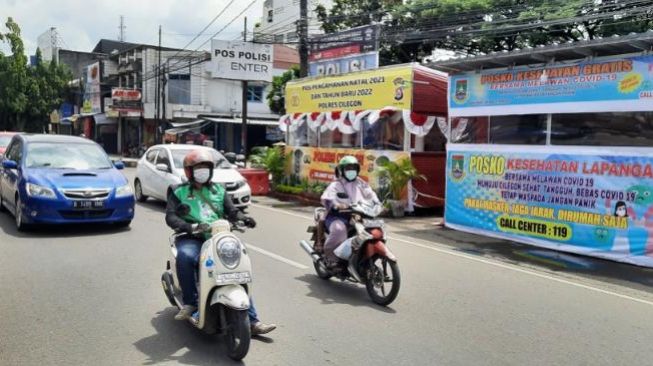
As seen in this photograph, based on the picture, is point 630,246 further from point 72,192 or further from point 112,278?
point 72,192

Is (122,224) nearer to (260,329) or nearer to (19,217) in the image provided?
(19,217)

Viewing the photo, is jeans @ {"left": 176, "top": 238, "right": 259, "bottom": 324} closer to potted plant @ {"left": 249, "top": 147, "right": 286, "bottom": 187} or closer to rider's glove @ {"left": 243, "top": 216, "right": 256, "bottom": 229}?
rider's glove @ {"left": 243, "top": 216, "right": 256, "bottom": 229}

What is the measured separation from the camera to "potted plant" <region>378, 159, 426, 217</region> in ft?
46.8

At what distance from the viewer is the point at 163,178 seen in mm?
13695

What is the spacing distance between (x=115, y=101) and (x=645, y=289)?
124 feet

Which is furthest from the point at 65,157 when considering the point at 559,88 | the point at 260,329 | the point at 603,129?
the point at 603,129

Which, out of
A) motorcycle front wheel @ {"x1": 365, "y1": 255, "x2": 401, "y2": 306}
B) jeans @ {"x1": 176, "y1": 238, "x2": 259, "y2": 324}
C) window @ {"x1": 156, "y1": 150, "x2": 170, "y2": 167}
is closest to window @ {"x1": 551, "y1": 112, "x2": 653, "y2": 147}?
motorcycle front wheel @ {"x1": 365, "y1": 255, "x2": 401, "y2": 306}

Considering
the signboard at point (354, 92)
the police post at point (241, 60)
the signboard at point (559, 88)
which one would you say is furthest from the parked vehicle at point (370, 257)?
the police post at point (241, 60)

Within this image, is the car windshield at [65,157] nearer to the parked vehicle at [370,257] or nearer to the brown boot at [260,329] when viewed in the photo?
the parked vehicle at [370,257]

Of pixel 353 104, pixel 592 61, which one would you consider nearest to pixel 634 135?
pixel 592 61

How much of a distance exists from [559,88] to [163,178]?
8.79 m

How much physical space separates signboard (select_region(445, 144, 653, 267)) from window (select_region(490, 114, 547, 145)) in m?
0.51

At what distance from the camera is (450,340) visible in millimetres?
5051

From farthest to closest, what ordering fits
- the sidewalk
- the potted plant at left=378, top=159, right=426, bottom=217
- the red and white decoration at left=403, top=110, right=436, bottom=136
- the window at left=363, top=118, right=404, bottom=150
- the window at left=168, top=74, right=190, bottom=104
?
the window at left=168, top=74, right=190, bottom=104
the window at left=363, top=118, right=404, bottom=150
the red and white decoration at left=403, top=110, right=436, bottom=136
the potted plant at left=378, top=159, right=426, bottom=217
the sidewalk
